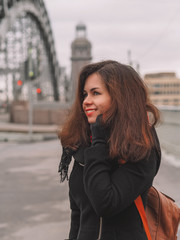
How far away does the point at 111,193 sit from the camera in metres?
1.36

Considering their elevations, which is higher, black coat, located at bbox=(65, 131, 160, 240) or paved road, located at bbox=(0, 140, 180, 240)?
black coat, located at bbox=(65, 131, 160, 240)

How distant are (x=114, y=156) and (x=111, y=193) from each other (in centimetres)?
15

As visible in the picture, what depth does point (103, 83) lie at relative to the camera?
5.16ft

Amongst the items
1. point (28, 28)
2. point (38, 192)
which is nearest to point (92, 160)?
point (38, 192)

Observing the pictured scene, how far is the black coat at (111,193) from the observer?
136cm

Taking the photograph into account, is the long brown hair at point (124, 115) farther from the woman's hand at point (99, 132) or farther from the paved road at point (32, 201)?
the paved road at point (32, 201)

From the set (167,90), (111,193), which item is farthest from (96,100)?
(167,90)

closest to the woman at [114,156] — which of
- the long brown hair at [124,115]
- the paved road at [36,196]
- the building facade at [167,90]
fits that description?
the long brown hair at [124,115]

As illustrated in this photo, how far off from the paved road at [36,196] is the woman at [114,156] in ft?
6.83

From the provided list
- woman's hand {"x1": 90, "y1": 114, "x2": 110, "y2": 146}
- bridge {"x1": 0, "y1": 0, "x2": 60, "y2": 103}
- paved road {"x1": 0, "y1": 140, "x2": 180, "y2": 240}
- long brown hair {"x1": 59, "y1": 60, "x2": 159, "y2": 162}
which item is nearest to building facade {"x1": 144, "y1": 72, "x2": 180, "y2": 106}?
bridge {"x1": 0, "y1": 0, "x2": 60, "y2": 103}

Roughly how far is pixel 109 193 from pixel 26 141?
36.9ft

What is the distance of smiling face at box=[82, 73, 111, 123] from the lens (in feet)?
5.07

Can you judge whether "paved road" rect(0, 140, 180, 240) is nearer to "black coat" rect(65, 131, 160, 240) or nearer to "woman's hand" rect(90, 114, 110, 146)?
"black coat" rect(65, 131, 160, 240)

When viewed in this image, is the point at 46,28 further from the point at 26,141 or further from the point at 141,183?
the point at 141,183
